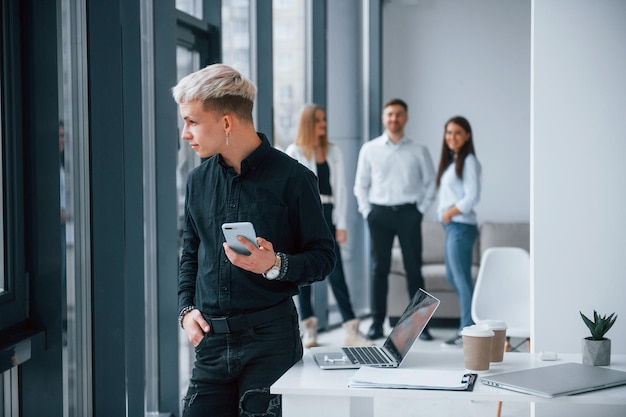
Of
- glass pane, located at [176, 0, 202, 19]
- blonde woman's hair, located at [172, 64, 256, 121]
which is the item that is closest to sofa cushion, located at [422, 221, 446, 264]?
glass pane, located at [176, 0, 202, 19]

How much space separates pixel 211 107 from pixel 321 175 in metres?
4.01

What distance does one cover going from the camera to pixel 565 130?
10.4 ft

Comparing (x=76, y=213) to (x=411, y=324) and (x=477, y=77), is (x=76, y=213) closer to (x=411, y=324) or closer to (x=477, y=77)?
(x=411, y=324)

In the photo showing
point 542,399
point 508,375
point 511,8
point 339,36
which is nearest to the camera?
point 542,399

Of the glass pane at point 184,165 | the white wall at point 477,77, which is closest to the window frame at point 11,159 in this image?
the glass pane at point 184,165

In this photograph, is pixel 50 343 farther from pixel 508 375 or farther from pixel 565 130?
pixel 565 130

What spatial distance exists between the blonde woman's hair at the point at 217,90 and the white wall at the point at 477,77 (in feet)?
19.8

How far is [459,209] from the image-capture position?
5.90 meters

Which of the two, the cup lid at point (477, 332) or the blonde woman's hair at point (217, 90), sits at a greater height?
the blonde woman's hair at point (217, 90)

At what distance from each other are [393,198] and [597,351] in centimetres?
413

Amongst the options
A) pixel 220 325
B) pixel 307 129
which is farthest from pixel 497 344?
pixel 307 129

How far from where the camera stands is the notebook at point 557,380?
2.03m

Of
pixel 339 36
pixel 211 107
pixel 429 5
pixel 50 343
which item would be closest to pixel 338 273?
pixel 339 36

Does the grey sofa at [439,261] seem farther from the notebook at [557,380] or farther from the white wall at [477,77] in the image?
the notebook at [557,380]
